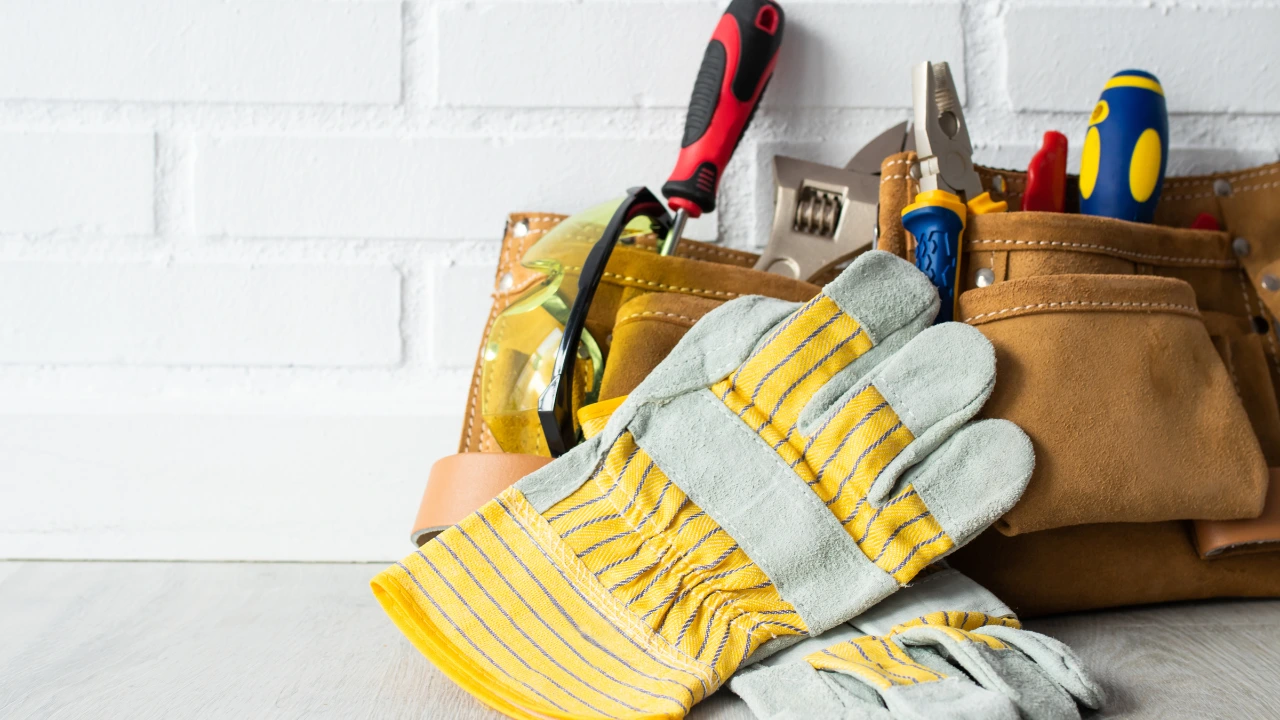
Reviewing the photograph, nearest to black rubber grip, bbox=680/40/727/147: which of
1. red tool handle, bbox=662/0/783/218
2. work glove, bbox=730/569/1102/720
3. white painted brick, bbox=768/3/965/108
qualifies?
red tool handle, bbox=662/0/783/218

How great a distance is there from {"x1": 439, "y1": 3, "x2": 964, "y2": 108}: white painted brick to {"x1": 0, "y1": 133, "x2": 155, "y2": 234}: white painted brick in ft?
1.04

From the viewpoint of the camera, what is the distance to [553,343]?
65 cm

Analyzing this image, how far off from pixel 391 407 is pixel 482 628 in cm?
39

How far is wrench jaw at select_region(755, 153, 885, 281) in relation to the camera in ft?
Answer: 2.56

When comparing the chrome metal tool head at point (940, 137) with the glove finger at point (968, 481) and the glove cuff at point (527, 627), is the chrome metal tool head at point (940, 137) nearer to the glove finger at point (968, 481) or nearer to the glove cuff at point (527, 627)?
the glove finger at point (968, 481)

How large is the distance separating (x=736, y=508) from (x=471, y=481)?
213mm

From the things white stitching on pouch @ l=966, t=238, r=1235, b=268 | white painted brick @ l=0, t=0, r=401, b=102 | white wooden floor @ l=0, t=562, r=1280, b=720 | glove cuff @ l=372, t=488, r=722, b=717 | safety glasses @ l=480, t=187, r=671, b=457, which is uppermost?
white painted brick @ l=0, t=0, r=401, b=102

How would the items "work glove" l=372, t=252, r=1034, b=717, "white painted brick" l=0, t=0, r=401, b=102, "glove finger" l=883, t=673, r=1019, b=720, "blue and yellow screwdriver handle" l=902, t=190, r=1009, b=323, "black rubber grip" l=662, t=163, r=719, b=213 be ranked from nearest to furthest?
"glove finger" l=883, t=673, r=1019, b=720, "work glove" l=372, t=252, r=1034, b=717, "blue and yellow screwdriver handle" l=902, t=190, r=1009, b=323, "black rubber grip" l=662, t=163, r=719, b=213, "white painted brick" l=0, t=0, r=401, b=102

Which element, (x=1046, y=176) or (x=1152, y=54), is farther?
(x=1152, y=54)

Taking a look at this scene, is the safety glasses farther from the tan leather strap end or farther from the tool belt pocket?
the tool belt pocket

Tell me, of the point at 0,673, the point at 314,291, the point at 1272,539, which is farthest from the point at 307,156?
the point at 1272,539

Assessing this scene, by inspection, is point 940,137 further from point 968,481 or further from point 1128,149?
point 968,481

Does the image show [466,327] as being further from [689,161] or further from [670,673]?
[670,673]

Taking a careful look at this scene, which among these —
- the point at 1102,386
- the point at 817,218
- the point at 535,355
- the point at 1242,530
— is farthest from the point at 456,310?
the point at 1242,530
